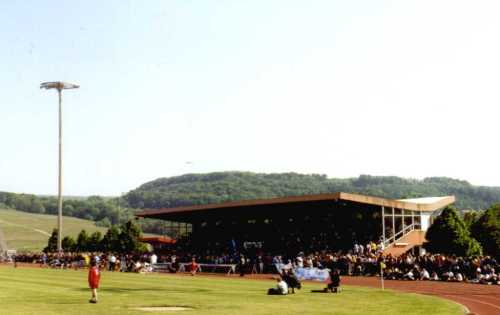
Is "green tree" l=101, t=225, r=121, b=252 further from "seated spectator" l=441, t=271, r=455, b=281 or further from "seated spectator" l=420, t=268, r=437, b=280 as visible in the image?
"seated spectator" l=441, t=271, r=455, b=281

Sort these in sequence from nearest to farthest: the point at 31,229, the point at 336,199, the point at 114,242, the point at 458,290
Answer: the point at 458,290 < the point at 336,199 < the point at 114,242 < the point at 31,229

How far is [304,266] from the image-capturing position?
140ft

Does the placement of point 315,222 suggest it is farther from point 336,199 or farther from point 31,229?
point 31,229

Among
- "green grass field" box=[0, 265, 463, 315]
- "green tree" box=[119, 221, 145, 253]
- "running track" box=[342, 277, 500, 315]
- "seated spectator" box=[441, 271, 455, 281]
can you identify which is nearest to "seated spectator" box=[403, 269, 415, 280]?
"running track" box=[342, 277, 500, 315]

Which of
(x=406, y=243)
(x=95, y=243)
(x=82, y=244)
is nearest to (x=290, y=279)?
(x=406, y=243)

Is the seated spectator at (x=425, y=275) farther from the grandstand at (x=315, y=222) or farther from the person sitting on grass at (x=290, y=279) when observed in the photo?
the person sitting on grass at (x=290, y=279)

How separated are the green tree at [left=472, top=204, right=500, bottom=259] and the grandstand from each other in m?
8.61

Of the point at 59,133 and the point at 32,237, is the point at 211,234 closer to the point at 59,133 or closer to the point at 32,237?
the point at 59,133

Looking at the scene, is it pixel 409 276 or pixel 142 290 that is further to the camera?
pixel 409 276

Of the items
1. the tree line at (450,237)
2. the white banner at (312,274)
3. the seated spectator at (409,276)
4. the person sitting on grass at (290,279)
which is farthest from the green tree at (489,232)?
the person sitting on grass at (290,279)

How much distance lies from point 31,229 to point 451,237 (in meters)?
137

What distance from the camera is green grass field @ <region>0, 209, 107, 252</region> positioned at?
14688 centimetres

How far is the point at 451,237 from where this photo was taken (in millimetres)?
48094

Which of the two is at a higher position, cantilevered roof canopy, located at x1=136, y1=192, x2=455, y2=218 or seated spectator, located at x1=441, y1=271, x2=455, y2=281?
cantilevered roof canopy, located at x1=136, y1=192, x2=455, y2=218
